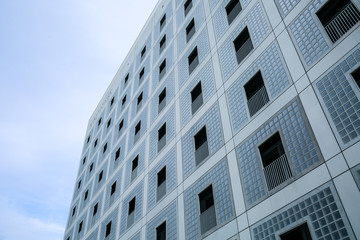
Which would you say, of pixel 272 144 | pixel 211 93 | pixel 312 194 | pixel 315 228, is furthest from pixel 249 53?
pixel 315 228

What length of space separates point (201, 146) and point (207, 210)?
300cm

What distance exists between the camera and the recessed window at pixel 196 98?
15305 mm

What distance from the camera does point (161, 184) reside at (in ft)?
51.9

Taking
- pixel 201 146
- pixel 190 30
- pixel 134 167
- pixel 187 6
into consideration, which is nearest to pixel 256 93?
pixel 201 146

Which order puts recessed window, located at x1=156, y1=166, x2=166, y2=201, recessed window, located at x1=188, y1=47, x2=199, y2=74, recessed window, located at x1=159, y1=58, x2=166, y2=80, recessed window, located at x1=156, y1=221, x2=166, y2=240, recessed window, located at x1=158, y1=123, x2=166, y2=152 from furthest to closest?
recessed window, located at x1=159, y1=58, x2=166, y2=80 < recessed window, located at x1=158, y1=123, x2=166, y2=152 < recessed window, located at x1=188, y1=47, x2=199, y2=74 < recessed window, located at x1=156, y1=166, x2=166, y2=201 < recessed window, located at x1=156, y1=221, x2=166, y2=240

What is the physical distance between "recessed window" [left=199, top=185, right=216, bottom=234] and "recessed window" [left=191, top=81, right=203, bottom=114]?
14.6 feet

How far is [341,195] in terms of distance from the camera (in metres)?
7.58

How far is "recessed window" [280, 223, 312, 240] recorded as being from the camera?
809 centimetres

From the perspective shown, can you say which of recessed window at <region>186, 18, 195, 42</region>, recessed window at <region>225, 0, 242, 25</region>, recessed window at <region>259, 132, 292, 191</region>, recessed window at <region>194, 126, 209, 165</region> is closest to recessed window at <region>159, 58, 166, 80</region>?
recessed window at <region>186, 18, 195, 42</region>

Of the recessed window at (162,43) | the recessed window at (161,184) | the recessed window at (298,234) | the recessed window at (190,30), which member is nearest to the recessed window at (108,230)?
the recessed window at (161,184)

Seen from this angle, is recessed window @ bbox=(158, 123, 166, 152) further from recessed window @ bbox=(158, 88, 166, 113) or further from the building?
recessed window @ bbox=(158, 88, 166, 113)

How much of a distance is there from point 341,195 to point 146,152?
12708 mm

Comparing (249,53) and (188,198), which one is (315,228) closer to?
(188,198)

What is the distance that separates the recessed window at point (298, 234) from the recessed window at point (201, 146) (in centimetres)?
518
